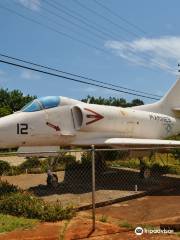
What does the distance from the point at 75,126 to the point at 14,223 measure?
293 inches

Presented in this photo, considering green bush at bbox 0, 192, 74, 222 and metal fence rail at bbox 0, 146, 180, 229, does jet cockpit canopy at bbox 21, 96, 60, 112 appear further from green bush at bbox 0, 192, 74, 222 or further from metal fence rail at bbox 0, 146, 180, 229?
green bush at bbox 0, 192, 74, 222

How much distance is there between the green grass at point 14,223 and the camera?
805 cm

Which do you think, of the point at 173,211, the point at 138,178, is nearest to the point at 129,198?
the point at 173,211

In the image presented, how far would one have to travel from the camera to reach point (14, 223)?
8.35 metres

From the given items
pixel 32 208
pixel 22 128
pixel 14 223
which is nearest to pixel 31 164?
pixel 22 128

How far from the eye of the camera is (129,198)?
1245 cm

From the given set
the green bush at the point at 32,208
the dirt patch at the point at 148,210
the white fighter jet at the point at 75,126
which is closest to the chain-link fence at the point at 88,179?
the dirt patch at the point at 148,210

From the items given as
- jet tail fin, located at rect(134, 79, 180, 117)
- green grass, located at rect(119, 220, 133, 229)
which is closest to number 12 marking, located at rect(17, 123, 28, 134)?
green grass, located at rect(119, 220, 133, 229)

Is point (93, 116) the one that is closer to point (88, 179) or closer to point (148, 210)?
point (88, 179)

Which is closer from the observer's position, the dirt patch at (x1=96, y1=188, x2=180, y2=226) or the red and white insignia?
the dirt patch at (x1=96, y1=188, x2=180, y2=226)

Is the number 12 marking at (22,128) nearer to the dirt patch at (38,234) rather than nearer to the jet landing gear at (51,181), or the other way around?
the jet landing gear at (51,181)

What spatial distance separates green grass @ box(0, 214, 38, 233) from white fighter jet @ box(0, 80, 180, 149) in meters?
4.67

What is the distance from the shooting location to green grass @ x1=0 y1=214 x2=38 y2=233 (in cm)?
805

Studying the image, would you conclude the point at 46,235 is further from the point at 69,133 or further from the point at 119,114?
the point at 119,114
